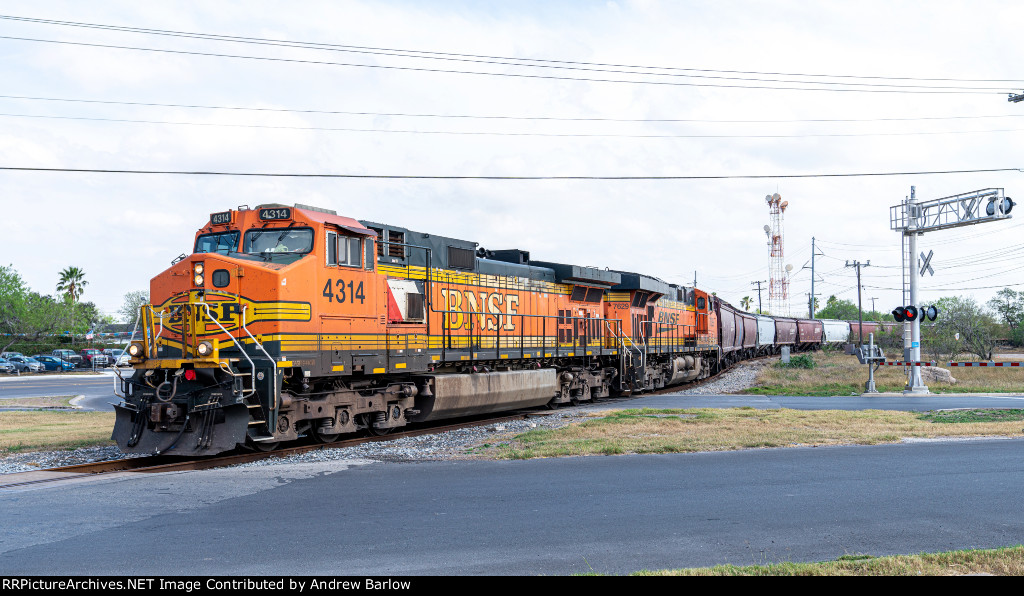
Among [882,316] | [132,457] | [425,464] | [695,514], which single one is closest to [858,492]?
[695,514]

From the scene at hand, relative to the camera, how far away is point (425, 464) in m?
11.4

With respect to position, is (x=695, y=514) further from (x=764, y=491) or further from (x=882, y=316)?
(x=882, y=316)

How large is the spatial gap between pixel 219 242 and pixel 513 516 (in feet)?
27.2

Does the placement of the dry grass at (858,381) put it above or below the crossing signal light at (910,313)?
below

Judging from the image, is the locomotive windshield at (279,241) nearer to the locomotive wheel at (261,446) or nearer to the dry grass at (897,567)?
the locomotive wheel at (261,446)

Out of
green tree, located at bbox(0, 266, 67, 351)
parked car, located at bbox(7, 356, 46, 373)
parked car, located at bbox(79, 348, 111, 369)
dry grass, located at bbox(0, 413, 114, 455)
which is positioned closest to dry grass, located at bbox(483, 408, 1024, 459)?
dry grass, located at bbox(0, 413, 114, 455)

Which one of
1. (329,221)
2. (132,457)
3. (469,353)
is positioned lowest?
(132,457)

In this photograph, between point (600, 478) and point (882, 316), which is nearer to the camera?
point (600, 478)

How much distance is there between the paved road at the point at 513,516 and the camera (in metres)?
6.29

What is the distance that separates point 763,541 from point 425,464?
231 inches

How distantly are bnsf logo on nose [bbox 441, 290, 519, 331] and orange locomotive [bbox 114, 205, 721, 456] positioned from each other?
5 centimetres

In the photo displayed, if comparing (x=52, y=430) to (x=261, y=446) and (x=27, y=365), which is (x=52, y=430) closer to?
(x=261, y=446)

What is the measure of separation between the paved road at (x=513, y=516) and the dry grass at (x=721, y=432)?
113 centimetres

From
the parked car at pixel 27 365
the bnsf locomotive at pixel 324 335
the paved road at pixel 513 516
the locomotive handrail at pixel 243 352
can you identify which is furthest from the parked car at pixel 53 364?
the paved road at pixel 513 516
